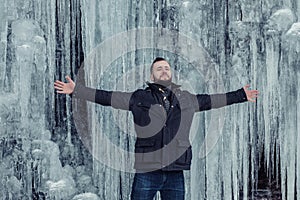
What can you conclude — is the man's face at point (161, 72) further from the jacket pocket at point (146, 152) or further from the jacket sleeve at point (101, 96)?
the jacket pocket at point (146, 152)

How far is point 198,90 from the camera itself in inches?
198

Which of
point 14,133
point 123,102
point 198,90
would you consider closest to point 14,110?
point 14,133

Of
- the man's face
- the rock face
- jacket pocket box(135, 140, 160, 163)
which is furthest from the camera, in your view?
the rock face

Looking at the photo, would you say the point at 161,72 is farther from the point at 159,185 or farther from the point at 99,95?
the point at 159,185

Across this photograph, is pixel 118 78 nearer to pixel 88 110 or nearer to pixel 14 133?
pixel 88 110

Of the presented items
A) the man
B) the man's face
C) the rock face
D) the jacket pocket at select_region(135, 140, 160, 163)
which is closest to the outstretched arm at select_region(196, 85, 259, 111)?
the man

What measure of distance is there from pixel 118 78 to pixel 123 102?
1700 millimetres

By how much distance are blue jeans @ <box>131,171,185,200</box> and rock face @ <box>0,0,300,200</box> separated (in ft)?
5.54

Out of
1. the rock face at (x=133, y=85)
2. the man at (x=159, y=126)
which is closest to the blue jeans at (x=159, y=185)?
the man at (x=159, y=126)

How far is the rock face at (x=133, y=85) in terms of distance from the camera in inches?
194

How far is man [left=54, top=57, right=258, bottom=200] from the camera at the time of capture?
10.3 ft

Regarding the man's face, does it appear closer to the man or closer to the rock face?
the man

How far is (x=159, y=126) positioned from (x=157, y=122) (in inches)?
1.0

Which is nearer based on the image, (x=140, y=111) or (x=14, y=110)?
(x=140, y=111)
